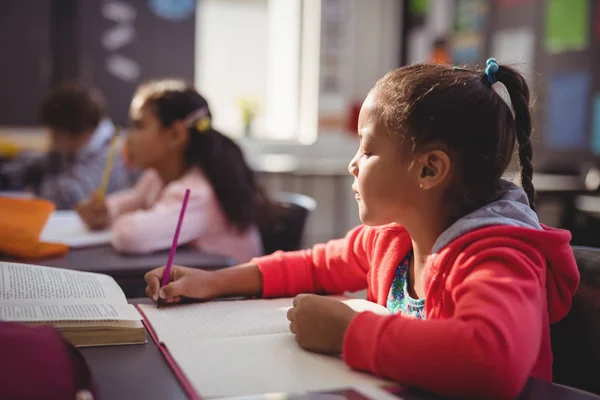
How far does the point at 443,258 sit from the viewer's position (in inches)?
31.3

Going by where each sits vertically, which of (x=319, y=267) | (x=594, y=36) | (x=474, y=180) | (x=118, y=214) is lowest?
(x=118, y=214)

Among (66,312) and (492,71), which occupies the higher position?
(492,71)

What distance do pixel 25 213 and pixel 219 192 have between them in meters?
→ 0.55

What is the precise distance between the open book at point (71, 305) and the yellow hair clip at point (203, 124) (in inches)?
36.0

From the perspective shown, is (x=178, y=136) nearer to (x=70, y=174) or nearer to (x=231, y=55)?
(x=70, y=174)

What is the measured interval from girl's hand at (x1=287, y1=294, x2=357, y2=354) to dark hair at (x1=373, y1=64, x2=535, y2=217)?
0.77 ft

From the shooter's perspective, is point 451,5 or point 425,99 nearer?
point 425,99

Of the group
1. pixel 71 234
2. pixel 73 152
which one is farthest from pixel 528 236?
pixel 73 152

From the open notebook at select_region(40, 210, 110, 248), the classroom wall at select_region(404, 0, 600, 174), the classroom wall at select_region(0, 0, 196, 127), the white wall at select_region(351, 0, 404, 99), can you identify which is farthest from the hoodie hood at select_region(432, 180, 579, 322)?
the white wall at select_region(351, 0, 404, 99)

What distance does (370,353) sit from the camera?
67 cm

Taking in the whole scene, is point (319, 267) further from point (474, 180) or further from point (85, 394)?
point (85, 394)

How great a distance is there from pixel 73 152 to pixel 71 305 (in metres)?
2.36

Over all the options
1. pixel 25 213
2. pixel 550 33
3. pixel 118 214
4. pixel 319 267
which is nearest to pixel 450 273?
pixel 319 267

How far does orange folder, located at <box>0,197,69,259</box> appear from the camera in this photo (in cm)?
137
